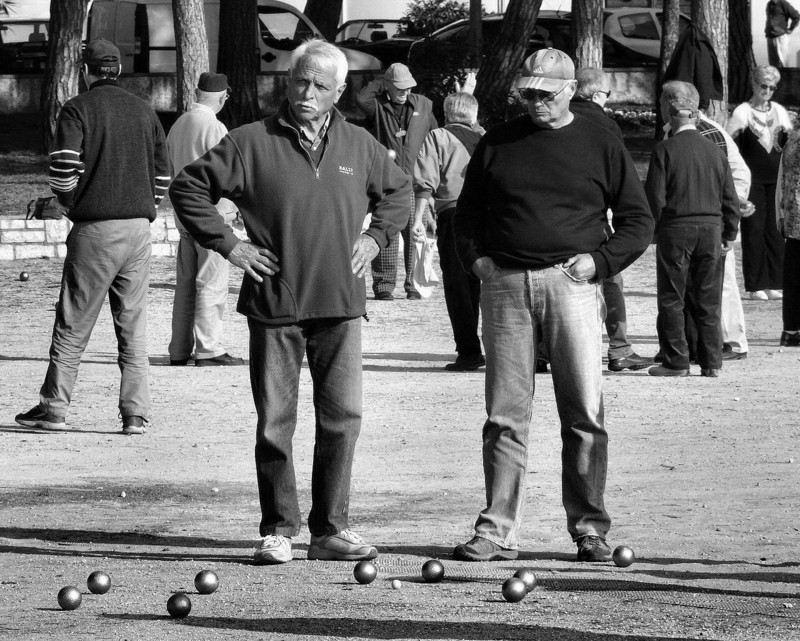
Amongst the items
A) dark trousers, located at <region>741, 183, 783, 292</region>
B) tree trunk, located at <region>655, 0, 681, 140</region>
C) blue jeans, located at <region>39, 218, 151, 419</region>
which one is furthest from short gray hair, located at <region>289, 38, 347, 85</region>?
tree trunk, located at <region>655, 0, 681, 140</region>

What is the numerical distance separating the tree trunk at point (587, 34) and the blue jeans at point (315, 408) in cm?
1803

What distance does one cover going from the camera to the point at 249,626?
5.42 m

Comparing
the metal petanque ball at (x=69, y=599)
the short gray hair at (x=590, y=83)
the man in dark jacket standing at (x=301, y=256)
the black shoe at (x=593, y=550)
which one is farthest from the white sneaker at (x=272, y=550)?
the short gray hair at (x=590, y=83)

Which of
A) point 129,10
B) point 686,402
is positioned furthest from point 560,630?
point 129,10

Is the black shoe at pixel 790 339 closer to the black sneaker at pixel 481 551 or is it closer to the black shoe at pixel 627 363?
the black shoe at pixel 627 363

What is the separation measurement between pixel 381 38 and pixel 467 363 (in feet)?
84.8

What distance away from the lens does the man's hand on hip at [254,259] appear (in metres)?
6.19

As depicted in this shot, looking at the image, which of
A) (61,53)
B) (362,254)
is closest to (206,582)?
(362,254)

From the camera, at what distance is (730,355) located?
40.1 ft

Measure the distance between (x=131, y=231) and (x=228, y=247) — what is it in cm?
291

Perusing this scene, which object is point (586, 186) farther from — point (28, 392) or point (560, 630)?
point (28, 392)

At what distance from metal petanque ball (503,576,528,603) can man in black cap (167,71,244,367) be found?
236 inches

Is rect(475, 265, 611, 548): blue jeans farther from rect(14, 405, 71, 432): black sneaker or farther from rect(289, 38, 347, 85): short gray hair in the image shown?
rect(14, 405, 71, 432): black sneaker

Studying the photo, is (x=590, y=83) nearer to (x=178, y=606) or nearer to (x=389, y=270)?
(x=389, y=270)
